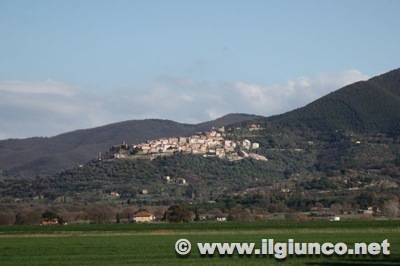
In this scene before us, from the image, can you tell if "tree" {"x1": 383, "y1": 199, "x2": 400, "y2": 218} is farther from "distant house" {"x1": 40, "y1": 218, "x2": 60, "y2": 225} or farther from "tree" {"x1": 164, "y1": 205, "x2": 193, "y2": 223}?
"distant house" {"x1": 40, "y1": 218, "x2": 60, "y2": 225}

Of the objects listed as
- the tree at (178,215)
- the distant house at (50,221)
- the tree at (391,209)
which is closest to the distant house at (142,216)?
the tree at (178,215)

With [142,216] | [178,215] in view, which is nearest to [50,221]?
[142,216]

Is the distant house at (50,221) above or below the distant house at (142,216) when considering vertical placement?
below

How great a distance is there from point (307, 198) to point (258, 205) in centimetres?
693

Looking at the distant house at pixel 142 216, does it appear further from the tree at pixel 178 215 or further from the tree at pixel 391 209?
the tree at pixel 391 209

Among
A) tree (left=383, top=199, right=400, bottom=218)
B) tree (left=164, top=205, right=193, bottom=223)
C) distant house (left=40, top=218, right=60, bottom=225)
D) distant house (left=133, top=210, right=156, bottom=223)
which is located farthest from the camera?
distant house (left=133, top=210, right=156, bottom=223)

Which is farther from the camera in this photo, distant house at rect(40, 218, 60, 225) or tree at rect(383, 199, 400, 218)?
tree at rect(383, 199, 400, 218)

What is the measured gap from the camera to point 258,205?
136m

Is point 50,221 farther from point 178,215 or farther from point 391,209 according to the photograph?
point 391,209

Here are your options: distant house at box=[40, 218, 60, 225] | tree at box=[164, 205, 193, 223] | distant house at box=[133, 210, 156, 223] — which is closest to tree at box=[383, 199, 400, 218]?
tree at box=[164, 205, 193, 223]

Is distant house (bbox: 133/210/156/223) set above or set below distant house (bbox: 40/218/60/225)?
above

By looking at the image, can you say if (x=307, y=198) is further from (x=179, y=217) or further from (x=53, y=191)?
(x=53, y=191)

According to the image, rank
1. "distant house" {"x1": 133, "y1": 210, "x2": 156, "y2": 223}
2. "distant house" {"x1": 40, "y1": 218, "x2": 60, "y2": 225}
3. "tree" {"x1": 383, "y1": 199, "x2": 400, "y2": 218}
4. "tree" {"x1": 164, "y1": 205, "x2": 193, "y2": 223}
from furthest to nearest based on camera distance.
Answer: "distant house" {"x1": 133, "y1": 210, "x2": 156, "y2": 223} < "tree" {"x1": 383, "y1": 199, "x2": 400, "y2": 218} < "distant house" {"x1": 40, "y1": 218, "x2": 60, "y2": 225} < "tree" {"x1": 164, "y1": 205, "x2": 193, "y2": 223}

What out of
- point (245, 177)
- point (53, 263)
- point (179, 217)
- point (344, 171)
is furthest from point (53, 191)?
point (53, 263)
